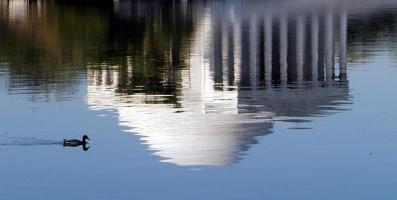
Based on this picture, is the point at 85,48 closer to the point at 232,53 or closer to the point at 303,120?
the point at 232,53

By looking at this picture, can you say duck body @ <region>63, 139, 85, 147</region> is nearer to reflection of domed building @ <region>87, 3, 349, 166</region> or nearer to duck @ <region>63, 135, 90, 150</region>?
duck @ <region>63, 135, 90, 150</region>

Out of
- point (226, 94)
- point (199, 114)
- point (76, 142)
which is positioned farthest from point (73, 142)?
point (226, 94)

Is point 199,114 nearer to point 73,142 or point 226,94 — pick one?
point 226,94

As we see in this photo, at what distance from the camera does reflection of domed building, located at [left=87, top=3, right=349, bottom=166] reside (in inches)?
1624

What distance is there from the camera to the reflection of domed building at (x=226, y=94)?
4125cm

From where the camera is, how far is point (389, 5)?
151 meters

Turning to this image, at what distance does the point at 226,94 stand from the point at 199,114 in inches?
300

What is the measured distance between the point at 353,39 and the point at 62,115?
49.3 meters

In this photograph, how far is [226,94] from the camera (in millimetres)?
56500

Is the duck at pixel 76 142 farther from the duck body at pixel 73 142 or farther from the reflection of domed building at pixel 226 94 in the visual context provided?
the reflection of domed building at pixel 226 94

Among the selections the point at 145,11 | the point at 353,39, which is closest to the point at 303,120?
the point at 353,39

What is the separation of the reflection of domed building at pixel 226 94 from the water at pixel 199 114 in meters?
0.13

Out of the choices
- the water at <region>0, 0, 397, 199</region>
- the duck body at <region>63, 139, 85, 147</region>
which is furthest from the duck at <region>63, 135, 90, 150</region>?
the water at <region>0, 0, 397, 199</region>

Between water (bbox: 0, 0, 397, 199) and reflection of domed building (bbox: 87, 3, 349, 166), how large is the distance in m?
0.13
